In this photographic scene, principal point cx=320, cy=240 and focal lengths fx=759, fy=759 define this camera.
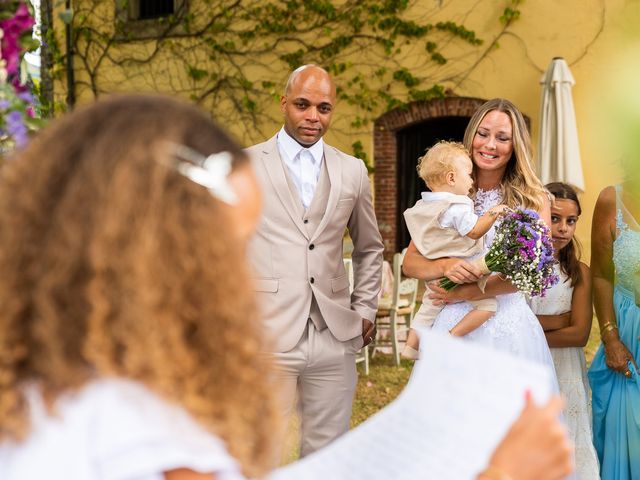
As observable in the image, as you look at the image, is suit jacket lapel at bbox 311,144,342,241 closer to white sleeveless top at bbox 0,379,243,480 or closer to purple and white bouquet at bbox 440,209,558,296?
purple and white bouquet at bbox 440,209,558,296

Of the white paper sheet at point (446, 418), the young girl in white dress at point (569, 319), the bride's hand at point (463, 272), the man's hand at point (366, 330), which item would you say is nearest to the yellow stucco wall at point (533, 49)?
the young girl in white dress at point (569, 319)

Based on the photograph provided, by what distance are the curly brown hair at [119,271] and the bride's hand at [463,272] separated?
7.18 feet

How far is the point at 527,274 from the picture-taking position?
9.53 feet

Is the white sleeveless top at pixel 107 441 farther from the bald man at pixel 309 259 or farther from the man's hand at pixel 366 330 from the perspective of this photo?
the man's hand at pixel 366 330

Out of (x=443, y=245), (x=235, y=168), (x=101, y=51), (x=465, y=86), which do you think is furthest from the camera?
(x=101, y=51)

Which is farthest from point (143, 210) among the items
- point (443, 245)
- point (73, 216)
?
point (443, 245)

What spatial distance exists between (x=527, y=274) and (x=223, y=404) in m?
2.11

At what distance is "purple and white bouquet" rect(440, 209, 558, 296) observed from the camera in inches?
113

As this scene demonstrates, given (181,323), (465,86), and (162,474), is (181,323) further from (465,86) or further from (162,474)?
(465,86)

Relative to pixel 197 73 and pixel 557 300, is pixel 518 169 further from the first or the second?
pixel 197 73

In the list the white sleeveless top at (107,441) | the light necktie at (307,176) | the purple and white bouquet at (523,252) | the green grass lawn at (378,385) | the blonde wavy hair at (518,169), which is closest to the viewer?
the white sleeveless top at (107,441)

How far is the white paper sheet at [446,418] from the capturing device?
1.14m

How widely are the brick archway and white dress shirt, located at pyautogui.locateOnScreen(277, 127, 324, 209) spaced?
703 cm

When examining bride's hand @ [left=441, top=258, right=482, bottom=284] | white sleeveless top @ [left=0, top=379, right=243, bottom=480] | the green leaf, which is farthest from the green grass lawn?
the green leaf
